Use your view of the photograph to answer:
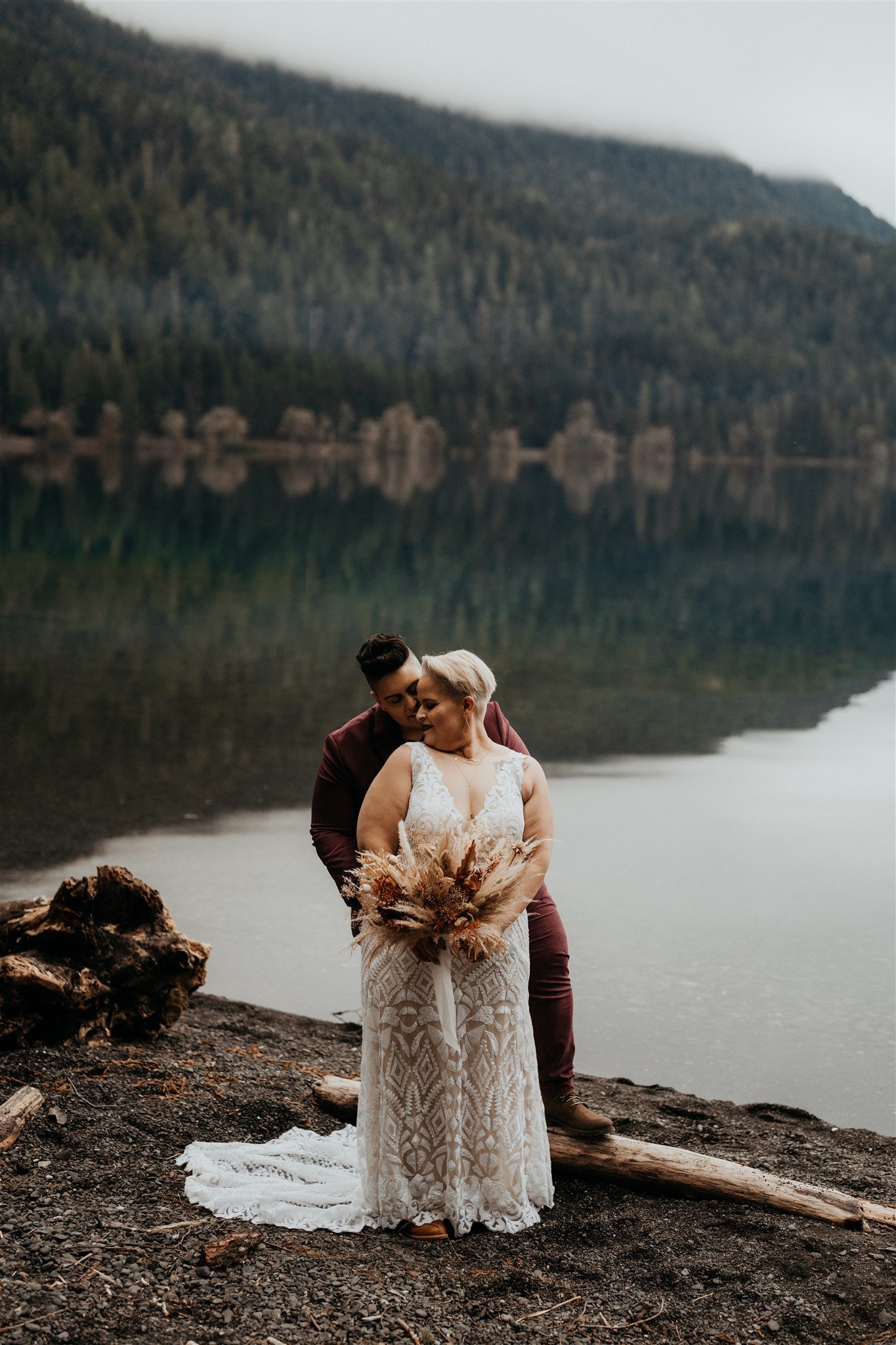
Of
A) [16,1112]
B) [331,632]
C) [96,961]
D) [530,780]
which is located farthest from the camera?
[331,632]

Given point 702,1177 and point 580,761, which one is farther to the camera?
point 580,761

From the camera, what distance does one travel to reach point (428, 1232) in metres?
4.81

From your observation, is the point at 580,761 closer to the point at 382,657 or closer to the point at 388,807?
the point at 382,657

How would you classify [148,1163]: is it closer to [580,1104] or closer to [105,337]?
[580,1104]

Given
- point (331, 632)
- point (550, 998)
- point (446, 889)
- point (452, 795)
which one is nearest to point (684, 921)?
point (550, 998)

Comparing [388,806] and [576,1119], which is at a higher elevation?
[388,806]

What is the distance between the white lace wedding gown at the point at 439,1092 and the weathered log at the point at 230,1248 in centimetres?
31

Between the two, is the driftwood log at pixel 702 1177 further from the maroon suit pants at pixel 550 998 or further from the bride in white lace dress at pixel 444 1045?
the bride in white lace dress at pixel 444 1045

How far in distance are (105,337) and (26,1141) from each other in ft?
558

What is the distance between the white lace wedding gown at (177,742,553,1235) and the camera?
4.78 meters

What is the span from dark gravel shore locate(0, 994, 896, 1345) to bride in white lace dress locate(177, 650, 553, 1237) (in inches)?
5.3

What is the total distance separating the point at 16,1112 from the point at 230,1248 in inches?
56.5

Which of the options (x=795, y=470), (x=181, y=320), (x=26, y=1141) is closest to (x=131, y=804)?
(x=26, y=1141)

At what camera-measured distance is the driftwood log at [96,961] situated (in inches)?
249
